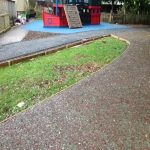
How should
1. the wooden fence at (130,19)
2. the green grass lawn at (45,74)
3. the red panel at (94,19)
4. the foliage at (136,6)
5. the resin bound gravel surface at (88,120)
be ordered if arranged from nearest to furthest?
1. the resin bound gravel surface at (88,120)
2. the green grass lawn at (45,74)
3. the red panel at (94,19)
4. the foliage at (136,6)
5. the wooden fence at (130,19)

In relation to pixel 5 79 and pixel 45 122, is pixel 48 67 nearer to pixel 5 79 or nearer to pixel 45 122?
pixel 5 79

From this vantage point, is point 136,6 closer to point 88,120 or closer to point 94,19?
point 94,19

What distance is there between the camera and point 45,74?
5.10m

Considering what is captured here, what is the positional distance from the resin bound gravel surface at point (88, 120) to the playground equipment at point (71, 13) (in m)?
11.2

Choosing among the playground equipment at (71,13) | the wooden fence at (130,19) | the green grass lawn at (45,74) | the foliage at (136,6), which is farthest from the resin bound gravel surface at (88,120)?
the foliage at (136,6)

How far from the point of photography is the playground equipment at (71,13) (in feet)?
48.4

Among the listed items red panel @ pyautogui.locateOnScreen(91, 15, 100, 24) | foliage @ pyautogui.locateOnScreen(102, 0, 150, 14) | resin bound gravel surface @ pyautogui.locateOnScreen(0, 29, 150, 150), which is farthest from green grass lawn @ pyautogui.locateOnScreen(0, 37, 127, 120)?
foliage @ pyautogui.locateOnScreen(102, 0, 150, 14)

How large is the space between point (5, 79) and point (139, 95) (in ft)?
11.9

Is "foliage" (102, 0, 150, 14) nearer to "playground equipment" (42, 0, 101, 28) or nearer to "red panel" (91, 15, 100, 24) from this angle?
"red panel" (91, 15, 100, 24)

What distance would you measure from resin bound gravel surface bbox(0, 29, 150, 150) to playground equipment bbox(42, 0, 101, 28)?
11215 millimetres

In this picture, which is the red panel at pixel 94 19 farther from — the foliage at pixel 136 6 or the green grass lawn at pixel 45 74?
the green grass lawn at pixel 45 74

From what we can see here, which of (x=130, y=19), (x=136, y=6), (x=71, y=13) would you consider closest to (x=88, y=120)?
(x=71, y=13)

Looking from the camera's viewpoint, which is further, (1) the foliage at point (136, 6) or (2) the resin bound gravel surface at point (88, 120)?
(1) the foliage at point (136, 6)

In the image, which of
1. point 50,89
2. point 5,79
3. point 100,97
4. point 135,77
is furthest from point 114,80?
point 5,79
